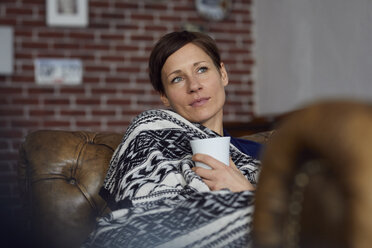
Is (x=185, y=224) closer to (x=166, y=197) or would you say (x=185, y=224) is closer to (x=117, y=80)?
(x=166, y=197)

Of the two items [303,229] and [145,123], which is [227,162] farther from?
[303,229]

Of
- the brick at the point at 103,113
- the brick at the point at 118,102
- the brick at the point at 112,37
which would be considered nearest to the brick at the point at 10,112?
the brick at the point at 103,113

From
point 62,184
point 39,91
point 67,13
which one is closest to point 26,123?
point 39,91

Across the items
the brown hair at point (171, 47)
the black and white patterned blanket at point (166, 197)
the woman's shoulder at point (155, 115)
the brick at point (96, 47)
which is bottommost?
the black and white patterned blanket at point (166, 197)

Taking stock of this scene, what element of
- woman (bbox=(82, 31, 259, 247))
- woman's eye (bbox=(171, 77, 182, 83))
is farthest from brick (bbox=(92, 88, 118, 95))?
woman's eye (bbox=(171, 77, 182, 83))

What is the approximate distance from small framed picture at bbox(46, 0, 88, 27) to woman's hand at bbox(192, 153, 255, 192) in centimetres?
266

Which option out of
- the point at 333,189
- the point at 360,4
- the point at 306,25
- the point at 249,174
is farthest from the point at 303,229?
the point at 306,25

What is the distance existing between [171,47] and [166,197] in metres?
0.61

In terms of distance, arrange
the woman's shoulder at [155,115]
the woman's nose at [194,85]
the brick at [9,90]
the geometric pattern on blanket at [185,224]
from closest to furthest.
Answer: the geometric pattern on blanket at [185,224]
the woman's shoulder at [155,115]
the woman's nose at [194,85]
the brick at [9,90]

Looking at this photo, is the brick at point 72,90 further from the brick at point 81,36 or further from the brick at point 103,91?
the brick at point 81,36

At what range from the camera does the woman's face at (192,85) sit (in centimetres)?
150

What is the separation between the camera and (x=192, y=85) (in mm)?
1490

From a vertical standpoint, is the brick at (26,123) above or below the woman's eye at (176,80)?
below

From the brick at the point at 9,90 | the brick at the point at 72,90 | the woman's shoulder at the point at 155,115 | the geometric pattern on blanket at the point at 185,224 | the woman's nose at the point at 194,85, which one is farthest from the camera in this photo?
the brick at the point at 72,90
